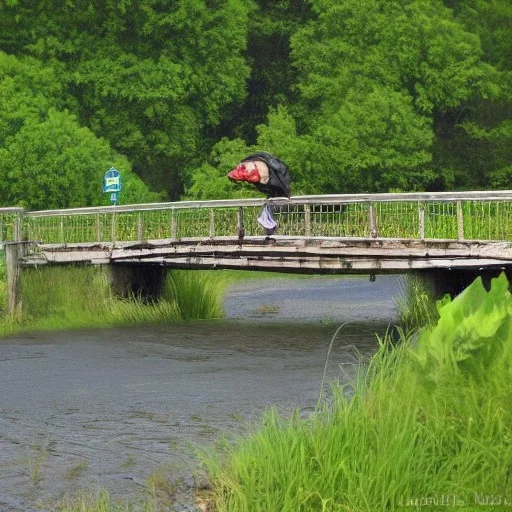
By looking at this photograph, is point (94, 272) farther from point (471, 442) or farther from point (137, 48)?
point (137, 48)

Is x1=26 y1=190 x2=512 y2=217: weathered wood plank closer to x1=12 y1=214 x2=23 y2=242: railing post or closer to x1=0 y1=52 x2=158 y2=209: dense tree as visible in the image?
x1=12 y1=214 x2=23 y2=242: railing post

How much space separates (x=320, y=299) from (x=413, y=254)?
46.2ft

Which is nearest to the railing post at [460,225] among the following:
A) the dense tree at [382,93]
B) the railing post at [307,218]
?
the railing post at [307,218]

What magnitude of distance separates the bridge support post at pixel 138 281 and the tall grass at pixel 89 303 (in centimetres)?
21

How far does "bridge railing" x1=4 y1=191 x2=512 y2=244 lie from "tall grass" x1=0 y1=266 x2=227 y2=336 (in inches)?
42.9

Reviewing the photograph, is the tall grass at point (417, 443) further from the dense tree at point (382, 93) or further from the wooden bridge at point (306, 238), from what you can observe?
the dense tree at point (382, 93)

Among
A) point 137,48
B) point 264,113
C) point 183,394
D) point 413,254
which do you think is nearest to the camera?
point 183,394

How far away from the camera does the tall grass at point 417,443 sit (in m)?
9.63

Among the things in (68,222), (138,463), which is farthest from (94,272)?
(138,463)

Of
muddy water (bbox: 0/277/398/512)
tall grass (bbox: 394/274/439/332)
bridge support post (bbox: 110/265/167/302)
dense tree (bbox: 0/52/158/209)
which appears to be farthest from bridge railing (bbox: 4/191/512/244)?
dense tree (bbox: 0/52/158/209)

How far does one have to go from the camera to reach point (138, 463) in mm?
13297

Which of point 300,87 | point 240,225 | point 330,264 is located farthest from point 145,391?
point 300,87

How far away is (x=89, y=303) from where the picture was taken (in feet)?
98.4

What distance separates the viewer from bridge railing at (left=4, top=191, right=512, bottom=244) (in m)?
24.8
